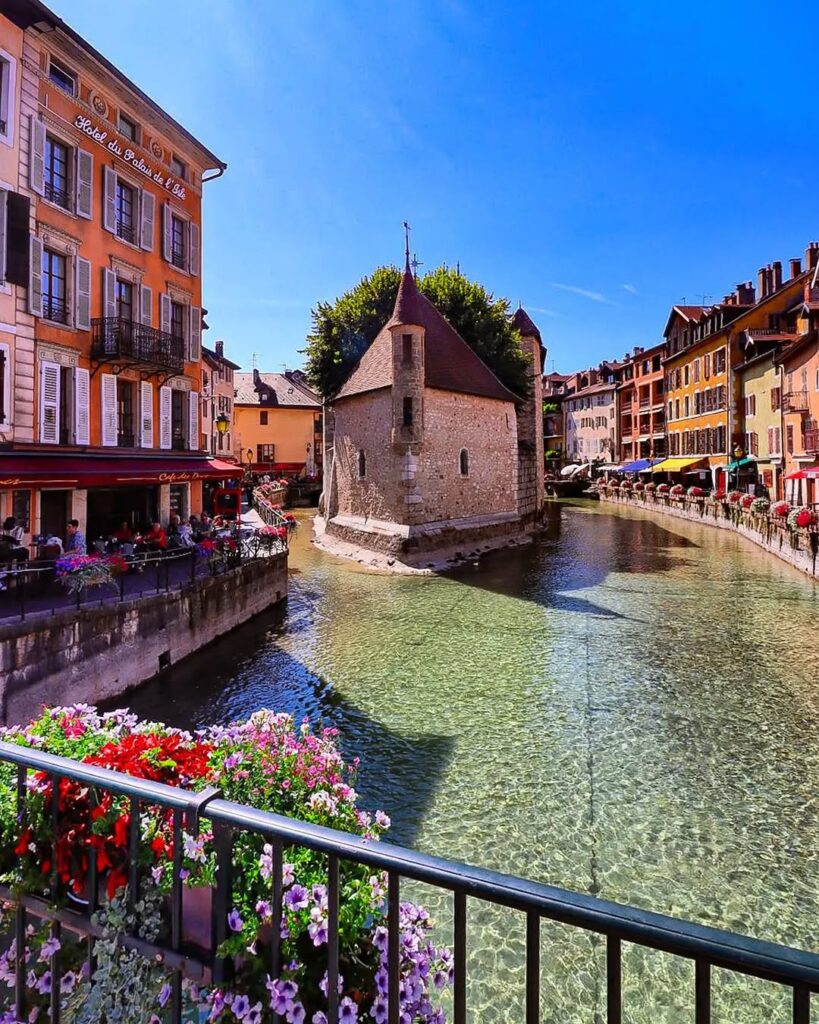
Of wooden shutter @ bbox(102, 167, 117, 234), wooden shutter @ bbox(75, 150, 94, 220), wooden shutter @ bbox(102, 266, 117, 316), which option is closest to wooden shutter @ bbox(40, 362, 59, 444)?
wooden shutter @ bbox(102, 266, 117, 316)

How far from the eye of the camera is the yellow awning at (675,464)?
4322cm

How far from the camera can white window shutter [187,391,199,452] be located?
18891 mm

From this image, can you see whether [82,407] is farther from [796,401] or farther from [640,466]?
[640,466]

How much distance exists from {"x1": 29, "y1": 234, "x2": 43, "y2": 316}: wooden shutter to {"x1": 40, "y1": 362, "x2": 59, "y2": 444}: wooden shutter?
1233 mm

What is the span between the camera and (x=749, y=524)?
89.8ft

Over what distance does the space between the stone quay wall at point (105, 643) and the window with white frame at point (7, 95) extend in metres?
10.3

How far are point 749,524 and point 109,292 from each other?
26.2 meters

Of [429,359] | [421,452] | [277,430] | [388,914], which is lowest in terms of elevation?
[388,914]

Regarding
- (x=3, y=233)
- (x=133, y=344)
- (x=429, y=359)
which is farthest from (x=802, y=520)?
(x=3, y=233)

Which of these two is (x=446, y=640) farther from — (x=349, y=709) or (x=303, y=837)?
(x=303, y=837)

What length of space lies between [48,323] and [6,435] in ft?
9.48

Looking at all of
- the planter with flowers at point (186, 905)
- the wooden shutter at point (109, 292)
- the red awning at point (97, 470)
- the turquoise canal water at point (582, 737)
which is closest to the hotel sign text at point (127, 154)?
the wooden shutter at point (109, 292)

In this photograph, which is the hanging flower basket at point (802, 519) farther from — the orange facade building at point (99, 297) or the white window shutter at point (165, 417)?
the white window shutter at point (165, 417)

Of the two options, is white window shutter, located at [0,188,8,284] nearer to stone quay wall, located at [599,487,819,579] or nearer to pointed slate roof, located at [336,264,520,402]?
pointed slate roof, located at [336,264,520,402]
